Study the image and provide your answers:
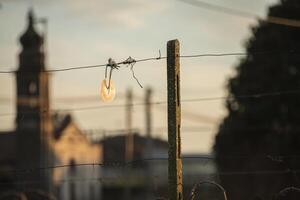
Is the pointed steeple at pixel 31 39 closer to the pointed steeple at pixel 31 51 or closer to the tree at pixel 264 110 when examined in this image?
the pointed steeple at pixel 31 51

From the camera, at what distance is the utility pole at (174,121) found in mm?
10602

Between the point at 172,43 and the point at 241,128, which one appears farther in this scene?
the point at 241,128

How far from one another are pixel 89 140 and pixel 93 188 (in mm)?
4833

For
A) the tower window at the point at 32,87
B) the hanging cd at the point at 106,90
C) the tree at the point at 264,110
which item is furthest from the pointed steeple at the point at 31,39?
the hanging cd at the point at 106,90

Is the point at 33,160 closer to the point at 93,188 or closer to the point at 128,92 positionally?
the point at 128,92

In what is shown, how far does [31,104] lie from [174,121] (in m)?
46.2

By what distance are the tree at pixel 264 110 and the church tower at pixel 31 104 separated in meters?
17.6

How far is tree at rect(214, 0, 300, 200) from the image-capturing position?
37.4m

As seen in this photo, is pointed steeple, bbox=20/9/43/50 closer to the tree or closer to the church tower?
the church tower

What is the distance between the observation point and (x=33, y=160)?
56281mm

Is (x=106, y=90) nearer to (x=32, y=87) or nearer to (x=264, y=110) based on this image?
(x=264, y=110)

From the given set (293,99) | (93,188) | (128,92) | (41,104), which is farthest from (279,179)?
(93,188)

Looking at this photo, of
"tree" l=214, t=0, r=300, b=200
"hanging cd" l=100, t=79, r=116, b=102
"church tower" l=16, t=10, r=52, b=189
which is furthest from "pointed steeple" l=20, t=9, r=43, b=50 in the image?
"hanging cd" l=100, t=79, r=116, b=102

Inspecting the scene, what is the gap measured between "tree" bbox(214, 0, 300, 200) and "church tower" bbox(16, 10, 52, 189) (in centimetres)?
1758
